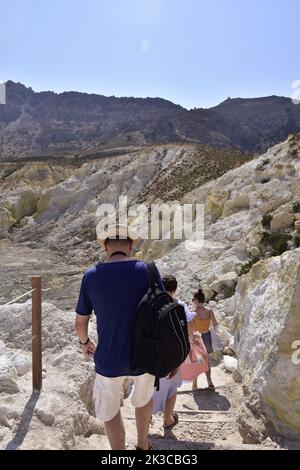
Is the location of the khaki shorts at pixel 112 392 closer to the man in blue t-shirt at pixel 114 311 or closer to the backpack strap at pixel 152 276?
the man in blue t-shirt at pixel 114 311

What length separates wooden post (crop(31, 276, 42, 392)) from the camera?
4242mm

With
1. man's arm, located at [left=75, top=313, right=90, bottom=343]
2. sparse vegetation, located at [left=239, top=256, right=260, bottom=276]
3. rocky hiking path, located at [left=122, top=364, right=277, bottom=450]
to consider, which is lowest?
rocky hiking path, located at [left=122, top=364, right=277, bottom=450]

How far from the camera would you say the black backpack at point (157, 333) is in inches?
111

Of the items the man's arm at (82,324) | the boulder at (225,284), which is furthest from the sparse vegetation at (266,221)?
the man's arm at (82,324)

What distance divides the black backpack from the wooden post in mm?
1648

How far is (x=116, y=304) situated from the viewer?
2879 millimetres

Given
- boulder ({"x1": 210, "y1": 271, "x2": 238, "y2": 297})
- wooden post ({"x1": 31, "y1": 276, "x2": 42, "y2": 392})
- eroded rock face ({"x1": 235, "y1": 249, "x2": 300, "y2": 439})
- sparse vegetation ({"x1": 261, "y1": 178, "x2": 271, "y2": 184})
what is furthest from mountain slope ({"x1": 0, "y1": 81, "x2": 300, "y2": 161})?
wooden post ({"x1": 31, "y1": 276, "x2": 42, "y2": 392})

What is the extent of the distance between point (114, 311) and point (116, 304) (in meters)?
0.05

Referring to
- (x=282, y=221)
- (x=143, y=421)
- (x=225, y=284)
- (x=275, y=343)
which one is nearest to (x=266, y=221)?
(x=282, y=221)

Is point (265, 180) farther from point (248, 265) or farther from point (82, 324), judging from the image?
point (82, 324)

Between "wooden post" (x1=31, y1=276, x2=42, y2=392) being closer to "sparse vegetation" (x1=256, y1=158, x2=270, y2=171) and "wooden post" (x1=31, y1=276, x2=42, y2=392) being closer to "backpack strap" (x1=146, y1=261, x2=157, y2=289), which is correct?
"backpack strap" (x1=146, y1=261, x2=157, y2=289)

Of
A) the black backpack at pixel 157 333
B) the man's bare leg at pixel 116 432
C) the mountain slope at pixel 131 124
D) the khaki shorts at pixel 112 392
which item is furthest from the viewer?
the mountain slope at pixel 131 124

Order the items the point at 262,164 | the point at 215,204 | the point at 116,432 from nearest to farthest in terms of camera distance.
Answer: the point at 116,432
the point at 215,204
the point at 262,164
